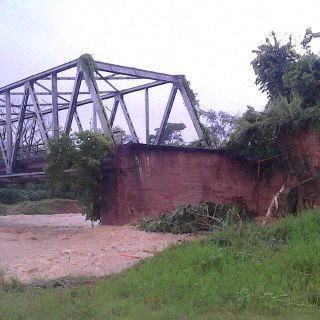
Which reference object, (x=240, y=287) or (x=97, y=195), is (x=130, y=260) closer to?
(x=240, y=287)

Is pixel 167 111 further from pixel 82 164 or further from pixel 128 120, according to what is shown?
pixel 82 164

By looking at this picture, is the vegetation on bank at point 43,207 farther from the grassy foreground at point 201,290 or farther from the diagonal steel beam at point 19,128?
the grassy foreground at point 201,290

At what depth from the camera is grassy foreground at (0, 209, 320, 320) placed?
21.2 ft

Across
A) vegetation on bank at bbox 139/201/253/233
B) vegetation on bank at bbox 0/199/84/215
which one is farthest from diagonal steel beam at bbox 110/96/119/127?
vegetation on bank at bbox 0/199/84/215

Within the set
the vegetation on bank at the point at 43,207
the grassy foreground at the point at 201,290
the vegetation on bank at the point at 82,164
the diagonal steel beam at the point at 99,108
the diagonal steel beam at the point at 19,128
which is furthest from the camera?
the vegetation on bank at the point at 43,207

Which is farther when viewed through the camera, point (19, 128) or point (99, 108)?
point (19, 128)

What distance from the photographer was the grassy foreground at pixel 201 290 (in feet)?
21.2

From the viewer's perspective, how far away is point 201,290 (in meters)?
7.28

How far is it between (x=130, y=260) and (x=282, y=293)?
4194 mm

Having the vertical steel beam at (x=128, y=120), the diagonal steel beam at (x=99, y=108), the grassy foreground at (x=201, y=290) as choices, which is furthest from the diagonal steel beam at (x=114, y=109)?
the grassy foreground at (x=201, y=290)

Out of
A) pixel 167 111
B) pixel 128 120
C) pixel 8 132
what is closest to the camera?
pixel 167 111

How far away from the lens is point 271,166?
749 inches

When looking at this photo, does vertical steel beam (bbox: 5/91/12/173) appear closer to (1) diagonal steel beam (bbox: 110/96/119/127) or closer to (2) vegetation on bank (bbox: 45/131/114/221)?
(1) diagonal steel beam (bbox: 110/96/119/127)

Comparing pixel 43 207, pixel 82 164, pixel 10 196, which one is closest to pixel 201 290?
pixel 82 164
